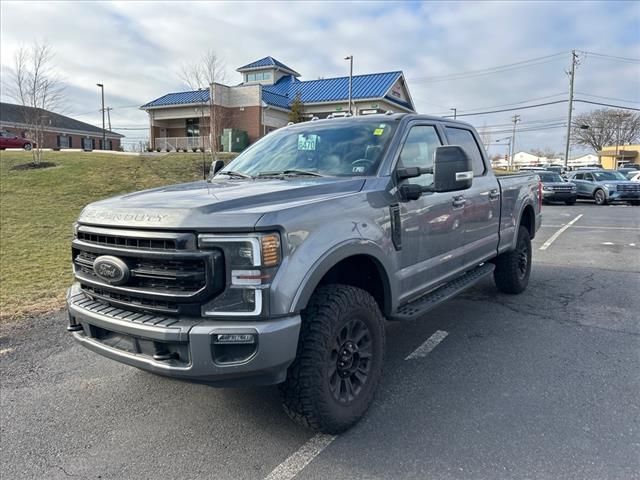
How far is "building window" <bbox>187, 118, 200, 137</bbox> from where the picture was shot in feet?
123

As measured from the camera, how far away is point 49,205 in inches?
546

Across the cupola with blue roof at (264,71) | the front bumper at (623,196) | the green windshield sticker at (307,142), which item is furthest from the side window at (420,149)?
the cupola with blue roof at (264,71)

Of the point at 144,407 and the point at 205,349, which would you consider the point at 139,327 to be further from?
the point at 144,407

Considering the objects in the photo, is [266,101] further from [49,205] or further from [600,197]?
Result: [49,205]

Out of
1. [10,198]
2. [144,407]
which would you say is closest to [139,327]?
[144,407]

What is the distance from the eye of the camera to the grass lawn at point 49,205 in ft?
20.9

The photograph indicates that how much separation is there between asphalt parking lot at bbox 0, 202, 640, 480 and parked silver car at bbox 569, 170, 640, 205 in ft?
65.6

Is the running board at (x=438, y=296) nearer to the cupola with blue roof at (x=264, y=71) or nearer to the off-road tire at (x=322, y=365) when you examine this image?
the off-road tire at (x=322, y=365)

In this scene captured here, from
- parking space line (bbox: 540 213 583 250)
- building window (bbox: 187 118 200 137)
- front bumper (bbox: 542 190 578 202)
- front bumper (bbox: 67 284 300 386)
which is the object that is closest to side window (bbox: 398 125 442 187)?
front bumper (bbox: 67 284 300 386)

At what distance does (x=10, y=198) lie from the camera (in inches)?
572

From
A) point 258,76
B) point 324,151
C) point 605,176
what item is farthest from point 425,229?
point 258,76

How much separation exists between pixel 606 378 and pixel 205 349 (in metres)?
3.13

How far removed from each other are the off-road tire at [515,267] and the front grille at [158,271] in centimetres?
441

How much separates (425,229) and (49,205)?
A: 43.3 feet
